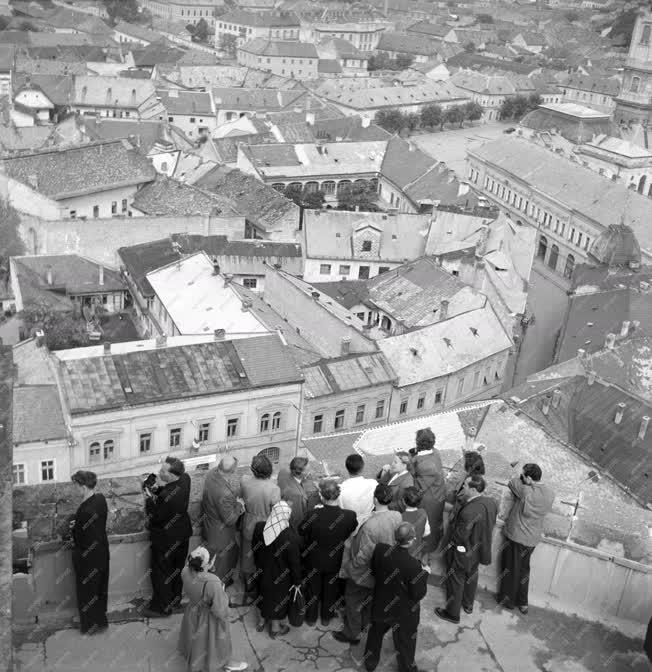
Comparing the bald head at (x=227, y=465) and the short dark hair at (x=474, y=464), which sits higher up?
the short dark hair at (x=474, y=464)

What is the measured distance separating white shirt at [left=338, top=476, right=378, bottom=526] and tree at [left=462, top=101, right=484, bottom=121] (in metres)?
99.7

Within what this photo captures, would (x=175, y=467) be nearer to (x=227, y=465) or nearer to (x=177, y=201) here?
(x=227, y=465)

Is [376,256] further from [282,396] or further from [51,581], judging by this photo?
[51,581]

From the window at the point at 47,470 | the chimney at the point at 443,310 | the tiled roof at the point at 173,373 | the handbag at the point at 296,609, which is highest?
the handbag at the point at 296,609

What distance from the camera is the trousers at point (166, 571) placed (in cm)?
1123

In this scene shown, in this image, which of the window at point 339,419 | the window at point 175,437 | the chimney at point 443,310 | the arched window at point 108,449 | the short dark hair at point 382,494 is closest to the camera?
the short dark hair at point 382,494

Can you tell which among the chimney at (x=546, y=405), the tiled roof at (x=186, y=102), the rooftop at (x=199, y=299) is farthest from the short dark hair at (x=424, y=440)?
the tiled roof at (x=186, y=102)

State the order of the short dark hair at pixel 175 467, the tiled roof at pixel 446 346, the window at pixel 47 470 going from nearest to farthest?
the short dark hair at pixel 175 467
the window at pixel 47 470
the tiled roof at pixel 446 346

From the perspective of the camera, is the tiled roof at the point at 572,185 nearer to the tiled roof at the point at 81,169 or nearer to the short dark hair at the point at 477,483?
the tiled roof at the point at 81,169

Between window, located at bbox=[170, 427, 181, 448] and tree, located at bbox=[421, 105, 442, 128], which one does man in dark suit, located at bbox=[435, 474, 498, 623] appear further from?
tree, located at bbox=[421, 105, 442, 128]

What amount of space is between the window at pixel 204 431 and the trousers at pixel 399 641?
22.3m

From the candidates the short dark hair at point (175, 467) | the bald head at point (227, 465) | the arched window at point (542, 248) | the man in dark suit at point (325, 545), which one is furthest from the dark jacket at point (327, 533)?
the arched window at point (542, 248)

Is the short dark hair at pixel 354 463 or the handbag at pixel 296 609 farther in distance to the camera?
the short dark hair at pixel 354 463

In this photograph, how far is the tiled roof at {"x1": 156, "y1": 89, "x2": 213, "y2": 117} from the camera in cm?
8712
